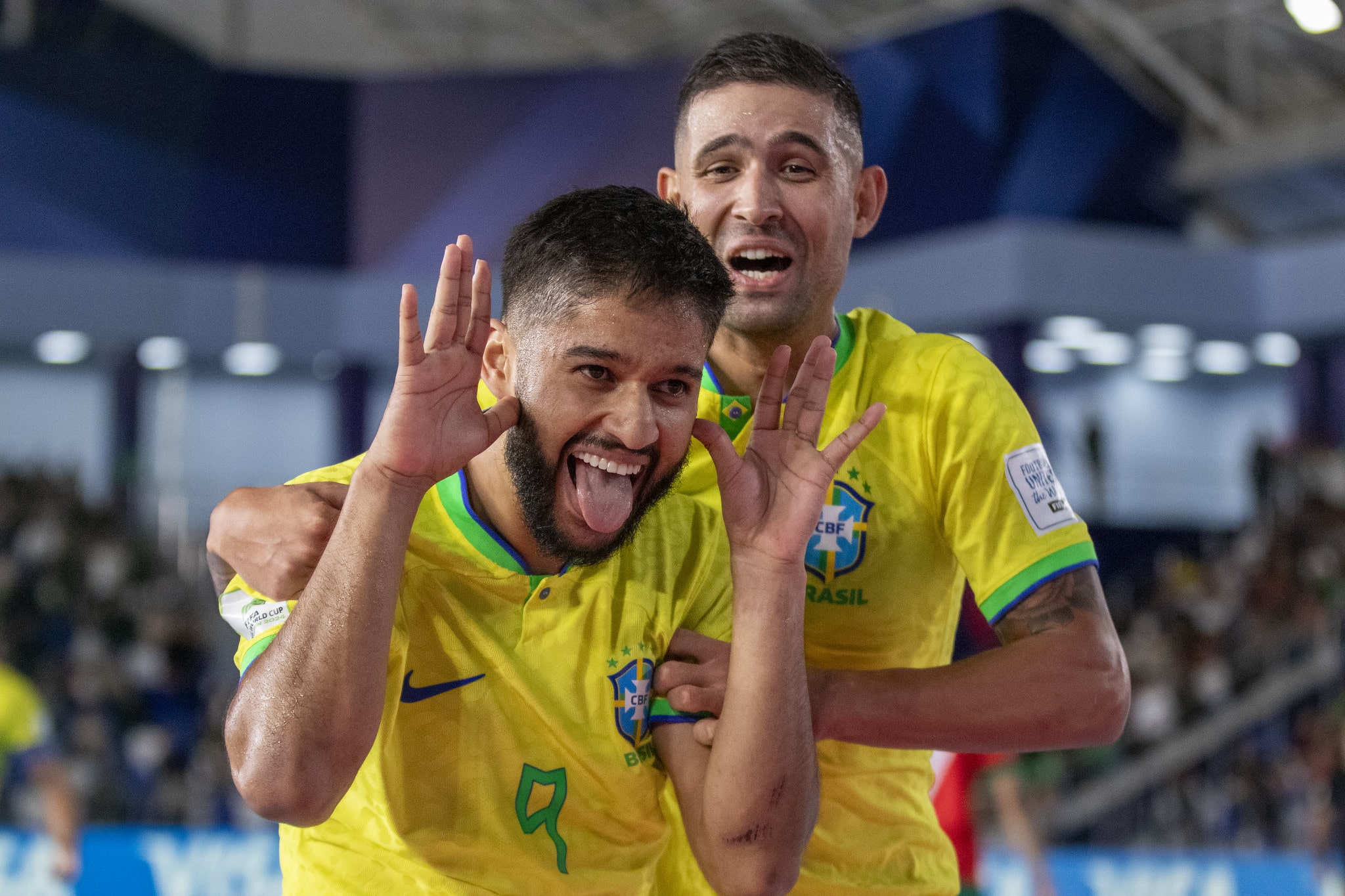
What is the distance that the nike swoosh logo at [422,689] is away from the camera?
2701 mm

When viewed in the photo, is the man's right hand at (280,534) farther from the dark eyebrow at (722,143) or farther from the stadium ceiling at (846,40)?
the stadium ceiling at (846,40)

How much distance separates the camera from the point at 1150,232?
22.2 meters

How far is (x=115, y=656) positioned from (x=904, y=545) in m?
14.8

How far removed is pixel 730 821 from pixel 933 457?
2.98 feet

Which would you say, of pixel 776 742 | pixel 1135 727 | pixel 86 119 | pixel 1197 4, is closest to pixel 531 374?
pixel 776 742

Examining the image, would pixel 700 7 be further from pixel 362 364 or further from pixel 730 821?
pixel 730 821

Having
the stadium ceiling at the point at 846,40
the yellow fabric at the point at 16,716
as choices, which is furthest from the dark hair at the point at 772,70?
the stadium ceiling at the point at 846,40

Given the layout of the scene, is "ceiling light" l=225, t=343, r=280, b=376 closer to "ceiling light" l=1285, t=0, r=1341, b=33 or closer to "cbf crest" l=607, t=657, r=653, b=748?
"ceiling light" l=1285, t=0, r=1341, b=33

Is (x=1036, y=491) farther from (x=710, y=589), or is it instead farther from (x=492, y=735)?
(x=492, y=735)

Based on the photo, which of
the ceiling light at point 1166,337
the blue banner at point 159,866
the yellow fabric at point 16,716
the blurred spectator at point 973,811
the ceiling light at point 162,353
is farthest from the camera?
the ceiling light at point 162,353

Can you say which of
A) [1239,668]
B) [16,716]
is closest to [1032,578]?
[16,716]

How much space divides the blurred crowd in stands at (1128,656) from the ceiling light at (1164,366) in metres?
4.64

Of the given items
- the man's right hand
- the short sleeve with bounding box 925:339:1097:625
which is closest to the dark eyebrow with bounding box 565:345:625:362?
the man's right hand

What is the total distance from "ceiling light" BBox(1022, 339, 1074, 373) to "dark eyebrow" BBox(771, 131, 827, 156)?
20.2 m
